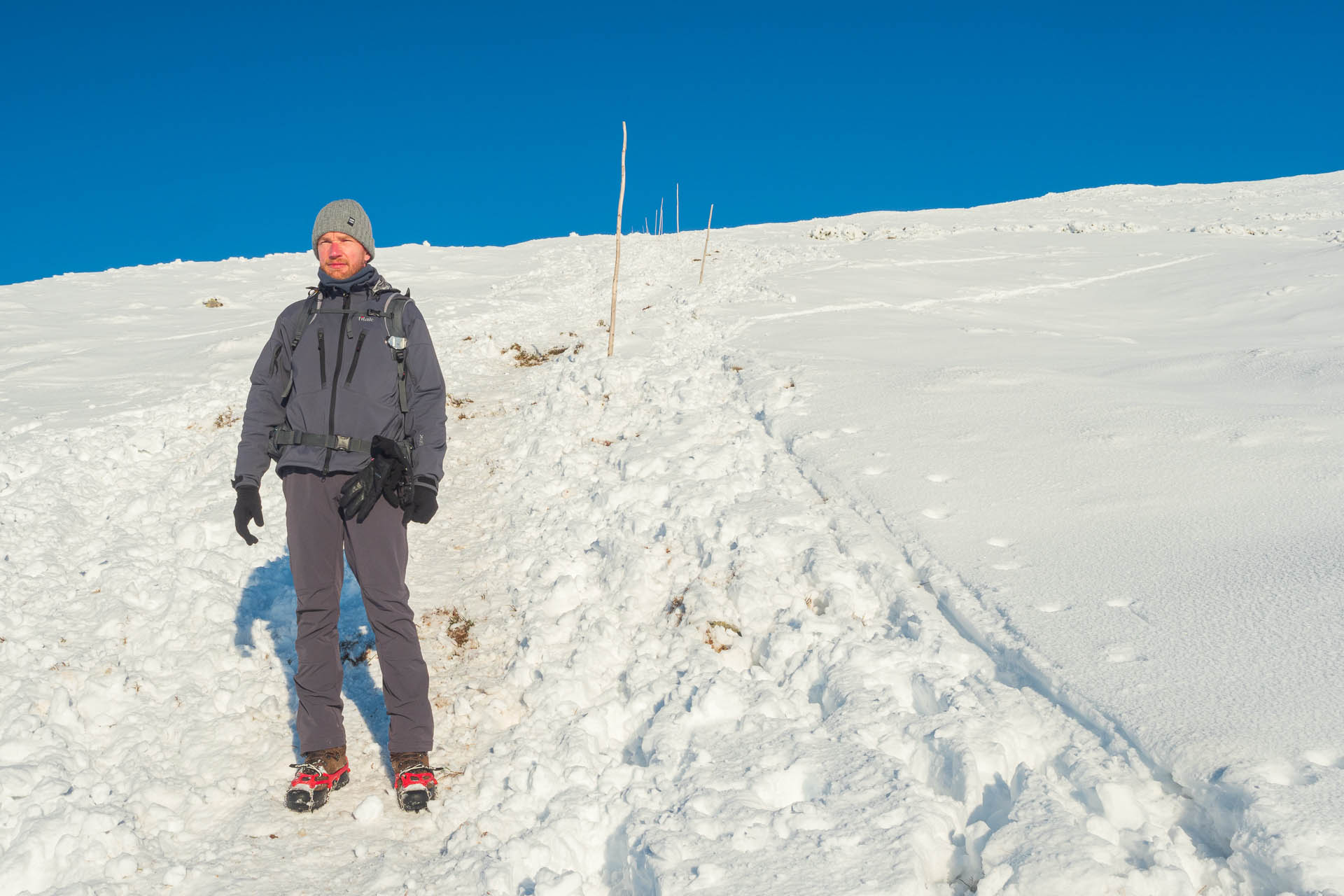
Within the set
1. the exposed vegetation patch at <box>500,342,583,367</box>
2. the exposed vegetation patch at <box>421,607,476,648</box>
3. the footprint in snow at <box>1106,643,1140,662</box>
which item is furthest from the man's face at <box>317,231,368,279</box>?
the exposed vegetation patch at <box>500,342,583,367</box>

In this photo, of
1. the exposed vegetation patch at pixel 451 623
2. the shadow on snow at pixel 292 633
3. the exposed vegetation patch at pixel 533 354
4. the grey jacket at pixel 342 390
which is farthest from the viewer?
the exposed vegetation patch at pixel 533 354

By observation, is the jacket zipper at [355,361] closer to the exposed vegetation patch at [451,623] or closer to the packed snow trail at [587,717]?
the packed snow trail at [587,717]

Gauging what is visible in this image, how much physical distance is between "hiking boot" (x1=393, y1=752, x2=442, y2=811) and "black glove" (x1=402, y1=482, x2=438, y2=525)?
3.16 feet

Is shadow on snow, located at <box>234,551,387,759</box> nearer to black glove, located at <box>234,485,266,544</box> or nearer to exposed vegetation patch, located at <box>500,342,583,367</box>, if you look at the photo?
black glove, located at <box>234,485,266,544</box>

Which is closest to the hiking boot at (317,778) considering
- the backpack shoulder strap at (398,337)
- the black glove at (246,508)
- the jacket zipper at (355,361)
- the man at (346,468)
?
the man at (346,468)

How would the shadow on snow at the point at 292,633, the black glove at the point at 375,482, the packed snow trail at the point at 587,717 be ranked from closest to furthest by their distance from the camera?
the packed snow trail at the point at 587,717
the black glove at the point at 375,482
the shadow on snow at the point at 292,633

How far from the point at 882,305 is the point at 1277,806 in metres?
10.7

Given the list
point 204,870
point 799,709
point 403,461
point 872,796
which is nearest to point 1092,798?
point 872,796

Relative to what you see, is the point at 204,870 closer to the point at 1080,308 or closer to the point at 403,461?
the point at 403,461

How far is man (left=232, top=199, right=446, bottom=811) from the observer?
3385mm

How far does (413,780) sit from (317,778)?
1.32ft

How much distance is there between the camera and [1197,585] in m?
3.92

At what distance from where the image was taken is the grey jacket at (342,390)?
342 cm

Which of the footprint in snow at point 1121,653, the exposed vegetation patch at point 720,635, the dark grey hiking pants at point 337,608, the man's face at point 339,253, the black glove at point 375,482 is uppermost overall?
the man's face at point 339,253
